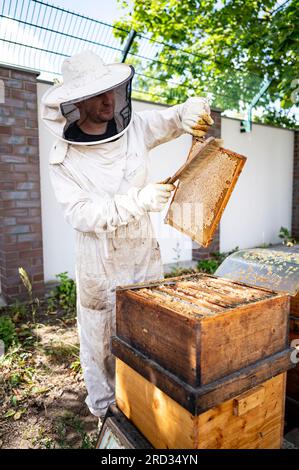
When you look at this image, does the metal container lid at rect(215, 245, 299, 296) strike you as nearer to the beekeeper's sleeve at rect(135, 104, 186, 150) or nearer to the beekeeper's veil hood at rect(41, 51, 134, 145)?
the beekeeper's sleeve at rect(135, 104, 186, 150)

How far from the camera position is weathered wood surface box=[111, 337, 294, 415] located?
1.05 meters

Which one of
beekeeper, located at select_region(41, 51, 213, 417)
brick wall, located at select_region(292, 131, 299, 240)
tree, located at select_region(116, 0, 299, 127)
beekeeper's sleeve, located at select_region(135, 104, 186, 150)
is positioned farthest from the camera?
brick wall, located at select_region(292, 131, 299, 240)

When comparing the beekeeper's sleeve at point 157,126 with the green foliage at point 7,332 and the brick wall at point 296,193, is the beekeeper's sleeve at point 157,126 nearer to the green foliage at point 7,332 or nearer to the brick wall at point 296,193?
the green foliage at point 7,332

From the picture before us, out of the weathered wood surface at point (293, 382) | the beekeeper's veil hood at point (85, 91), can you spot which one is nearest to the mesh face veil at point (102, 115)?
the beekeeper's veil hood at point (85, 91)

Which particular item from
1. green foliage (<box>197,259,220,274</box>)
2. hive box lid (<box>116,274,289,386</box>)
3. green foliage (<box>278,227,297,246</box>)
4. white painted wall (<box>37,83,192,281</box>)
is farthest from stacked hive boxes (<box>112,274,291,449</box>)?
green foliage (<box>278,227,297,246</box>)

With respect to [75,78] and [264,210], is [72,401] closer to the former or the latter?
[75,78]

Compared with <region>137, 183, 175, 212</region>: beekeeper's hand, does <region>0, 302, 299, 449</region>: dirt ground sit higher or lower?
lower

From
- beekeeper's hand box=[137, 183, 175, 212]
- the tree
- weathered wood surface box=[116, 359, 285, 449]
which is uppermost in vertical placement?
the tree

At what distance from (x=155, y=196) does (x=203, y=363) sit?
2.42 feet

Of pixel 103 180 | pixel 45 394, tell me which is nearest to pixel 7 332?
pixel 45 394

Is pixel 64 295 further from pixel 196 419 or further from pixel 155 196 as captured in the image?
pixel 196 419

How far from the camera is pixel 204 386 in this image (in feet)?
3.53

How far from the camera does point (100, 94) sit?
1672mm

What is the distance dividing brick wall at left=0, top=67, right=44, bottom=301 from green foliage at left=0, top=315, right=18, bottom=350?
1.78 ft
